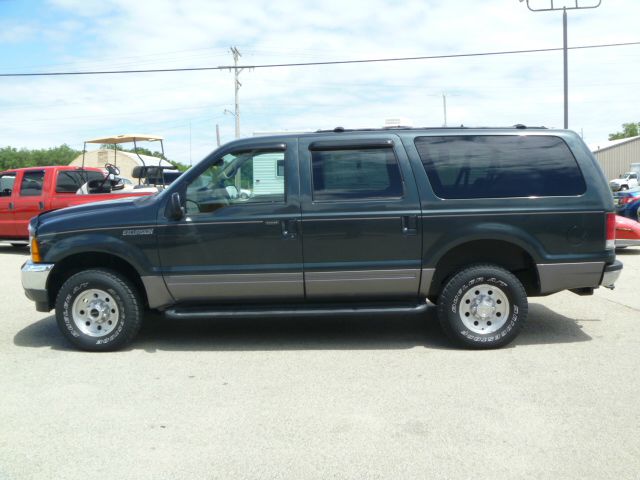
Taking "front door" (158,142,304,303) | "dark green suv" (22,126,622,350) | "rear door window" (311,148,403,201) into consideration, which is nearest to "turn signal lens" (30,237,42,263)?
"dark green suv" (22,126,622,350)

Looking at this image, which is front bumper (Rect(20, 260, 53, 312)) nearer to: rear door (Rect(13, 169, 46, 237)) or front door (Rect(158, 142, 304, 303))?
front door (Rect(158, 142, 304, 303))

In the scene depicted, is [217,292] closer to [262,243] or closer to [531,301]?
[262,243]

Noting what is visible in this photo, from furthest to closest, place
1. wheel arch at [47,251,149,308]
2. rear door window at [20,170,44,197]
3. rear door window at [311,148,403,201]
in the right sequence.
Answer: rear door window at [20,170,44,197] → wheel arch at [47,251,149,308] → rear door window at [311,148,403,201]

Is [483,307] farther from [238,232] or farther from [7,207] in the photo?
[7,207]

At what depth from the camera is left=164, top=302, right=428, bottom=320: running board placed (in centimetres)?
563

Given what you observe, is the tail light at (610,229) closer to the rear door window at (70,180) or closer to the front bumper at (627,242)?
the front bumper at (627,242)

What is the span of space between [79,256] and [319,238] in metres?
2.27

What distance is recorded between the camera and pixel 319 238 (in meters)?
5.60

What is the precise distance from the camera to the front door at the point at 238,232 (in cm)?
561

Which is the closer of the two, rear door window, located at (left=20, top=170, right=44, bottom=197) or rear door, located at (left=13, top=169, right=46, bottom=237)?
rear door, located at (left=13, top=169, right=46, bottom=237)

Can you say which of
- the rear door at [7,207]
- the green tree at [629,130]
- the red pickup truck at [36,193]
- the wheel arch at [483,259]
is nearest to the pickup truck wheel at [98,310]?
the wheel arch at [483,259]

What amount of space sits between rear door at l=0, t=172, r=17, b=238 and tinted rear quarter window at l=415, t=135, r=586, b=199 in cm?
1089

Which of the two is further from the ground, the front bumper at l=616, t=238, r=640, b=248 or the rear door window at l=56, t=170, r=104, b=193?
the rear door window at l=56, t=170, r=104, b=193

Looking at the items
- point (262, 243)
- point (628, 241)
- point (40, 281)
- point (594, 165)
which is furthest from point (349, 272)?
point (628, 241)
